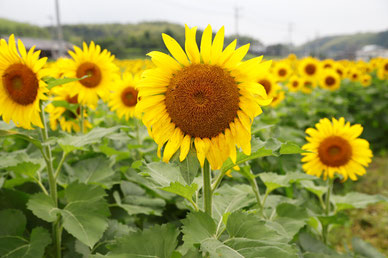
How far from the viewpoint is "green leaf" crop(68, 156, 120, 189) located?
240 cm

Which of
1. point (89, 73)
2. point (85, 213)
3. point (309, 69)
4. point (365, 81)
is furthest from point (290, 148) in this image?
point (365, 81)

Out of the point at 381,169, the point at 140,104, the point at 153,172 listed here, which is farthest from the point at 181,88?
the point at 381,169

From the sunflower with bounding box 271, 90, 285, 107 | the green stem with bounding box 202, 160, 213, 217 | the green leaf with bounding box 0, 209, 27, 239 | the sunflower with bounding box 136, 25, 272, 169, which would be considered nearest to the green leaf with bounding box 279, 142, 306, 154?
the sunflower with bounding box 136, 25, 272, 169

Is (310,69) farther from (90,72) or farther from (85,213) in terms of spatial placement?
(85,213)

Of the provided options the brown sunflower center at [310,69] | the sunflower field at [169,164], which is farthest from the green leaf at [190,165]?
the brown sunflower center at [310,69]

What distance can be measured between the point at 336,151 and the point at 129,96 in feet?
7.34

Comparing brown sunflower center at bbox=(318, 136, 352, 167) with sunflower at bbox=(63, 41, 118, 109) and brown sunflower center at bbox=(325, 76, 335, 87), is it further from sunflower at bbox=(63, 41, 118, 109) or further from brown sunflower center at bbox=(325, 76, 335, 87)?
brown sunflower center at bbox=(325, 76, 335, 87)

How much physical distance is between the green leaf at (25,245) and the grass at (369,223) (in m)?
2.72

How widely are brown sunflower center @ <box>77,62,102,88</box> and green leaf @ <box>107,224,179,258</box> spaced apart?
1842 millimetres

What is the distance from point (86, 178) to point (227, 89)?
1469 mm

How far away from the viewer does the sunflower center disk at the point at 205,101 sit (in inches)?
55.0

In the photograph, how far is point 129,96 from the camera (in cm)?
381

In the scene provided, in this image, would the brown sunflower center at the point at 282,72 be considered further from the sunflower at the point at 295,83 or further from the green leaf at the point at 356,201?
the green leaf at the point at 356,201

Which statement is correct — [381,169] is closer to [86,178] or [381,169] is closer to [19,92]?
[86,178]
